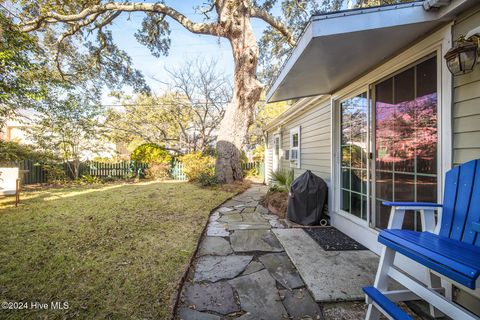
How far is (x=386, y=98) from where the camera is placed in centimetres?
265

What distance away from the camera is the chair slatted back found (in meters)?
1.40

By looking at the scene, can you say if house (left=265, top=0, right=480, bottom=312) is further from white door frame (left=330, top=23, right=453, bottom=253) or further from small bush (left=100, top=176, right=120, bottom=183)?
small bush (left=100, top=176, right=120, bottom=183)

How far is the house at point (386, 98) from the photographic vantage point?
1.75m

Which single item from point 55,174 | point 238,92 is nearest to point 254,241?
point 238,92

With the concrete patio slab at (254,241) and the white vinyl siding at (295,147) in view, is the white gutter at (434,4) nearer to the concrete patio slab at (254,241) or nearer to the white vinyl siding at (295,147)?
the concrete patio slab at (254,241)

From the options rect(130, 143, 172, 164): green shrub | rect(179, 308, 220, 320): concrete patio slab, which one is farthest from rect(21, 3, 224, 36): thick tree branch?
rect(179, 308, 220, 320): concrete patio slab

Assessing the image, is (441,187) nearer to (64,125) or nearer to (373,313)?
(373,313)

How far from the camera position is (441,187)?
192 centimetres

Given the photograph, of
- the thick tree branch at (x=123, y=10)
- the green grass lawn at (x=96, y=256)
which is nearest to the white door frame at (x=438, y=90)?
the green grass lawn at (x=96, y=256)

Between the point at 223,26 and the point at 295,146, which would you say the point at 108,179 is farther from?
the point at 295,146

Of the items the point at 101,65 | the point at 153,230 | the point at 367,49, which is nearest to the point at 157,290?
the point at 153,230

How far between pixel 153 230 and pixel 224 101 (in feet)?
34.2

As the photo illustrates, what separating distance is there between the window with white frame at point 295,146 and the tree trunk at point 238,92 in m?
2.02

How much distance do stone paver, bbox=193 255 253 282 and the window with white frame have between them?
3765 mm
